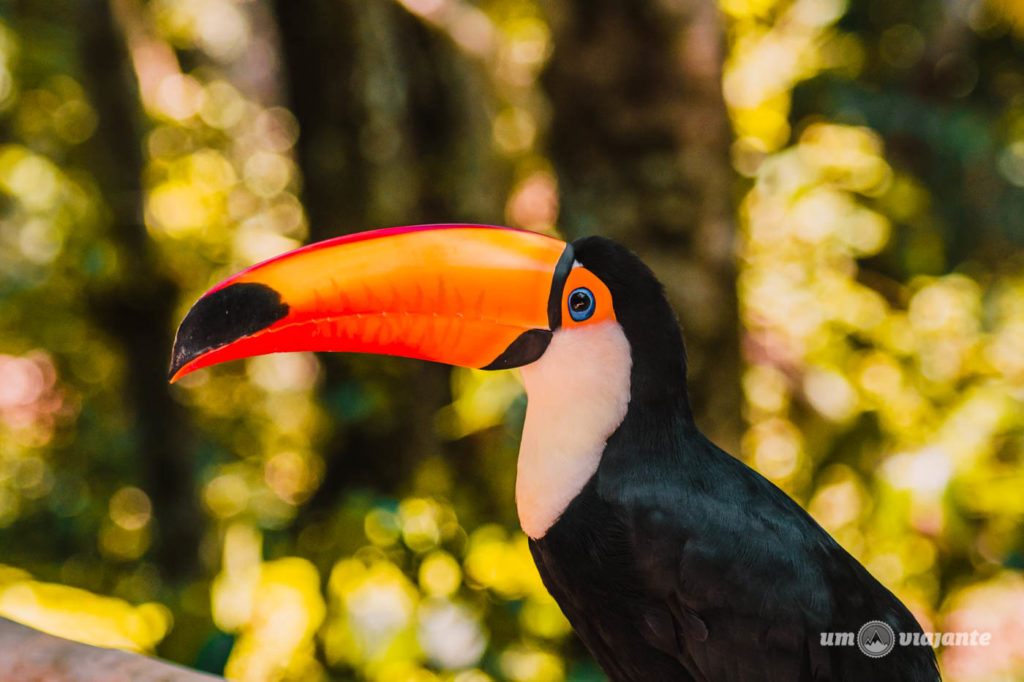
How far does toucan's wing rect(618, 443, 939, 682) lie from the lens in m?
1.23

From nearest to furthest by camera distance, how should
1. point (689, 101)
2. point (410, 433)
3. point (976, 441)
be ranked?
point (689, 101), point (976, 441), point (410, 433)

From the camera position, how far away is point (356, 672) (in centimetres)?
220

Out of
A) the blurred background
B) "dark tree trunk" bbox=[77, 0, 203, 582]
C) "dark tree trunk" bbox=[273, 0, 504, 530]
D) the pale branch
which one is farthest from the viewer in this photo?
"dark tree trunk" bbox=[77, 0, 203, 582]

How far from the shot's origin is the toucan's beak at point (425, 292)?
1257 mm

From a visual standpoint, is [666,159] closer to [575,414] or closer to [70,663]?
[575,414]

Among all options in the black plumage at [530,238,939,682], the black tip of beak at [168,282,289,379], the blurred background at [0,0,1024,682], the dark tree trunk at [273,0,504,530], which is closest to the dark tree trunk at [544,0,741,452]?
the blurred background at [0,0,1024,682]

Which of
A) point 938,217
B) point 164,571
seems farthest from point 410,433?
point 938,217

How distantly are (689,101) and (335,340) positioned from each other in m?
1.48

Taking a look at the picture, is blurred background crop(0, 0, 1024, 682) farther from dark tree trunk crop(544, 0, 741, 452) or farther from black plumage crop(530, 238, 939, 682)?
black plumage crop(530, 238, 939, 682)

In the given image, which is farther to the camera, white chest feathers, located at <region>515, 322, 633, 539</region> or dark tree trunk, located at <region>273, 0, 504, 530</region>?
dark tree trunk, located at <region>273, 0, 504, 530</region>

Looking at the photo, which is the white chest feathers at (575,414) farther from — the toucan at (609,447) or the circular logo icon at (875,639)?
the circular logo icon at (875,639)

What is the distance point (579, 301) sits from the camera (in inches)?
50.3

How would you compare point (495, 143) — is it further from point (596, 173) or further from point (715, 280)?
point (715, 280)

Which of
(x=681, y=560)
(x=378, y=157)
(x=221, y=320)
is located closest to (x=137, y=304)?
(x=378, y=157)
